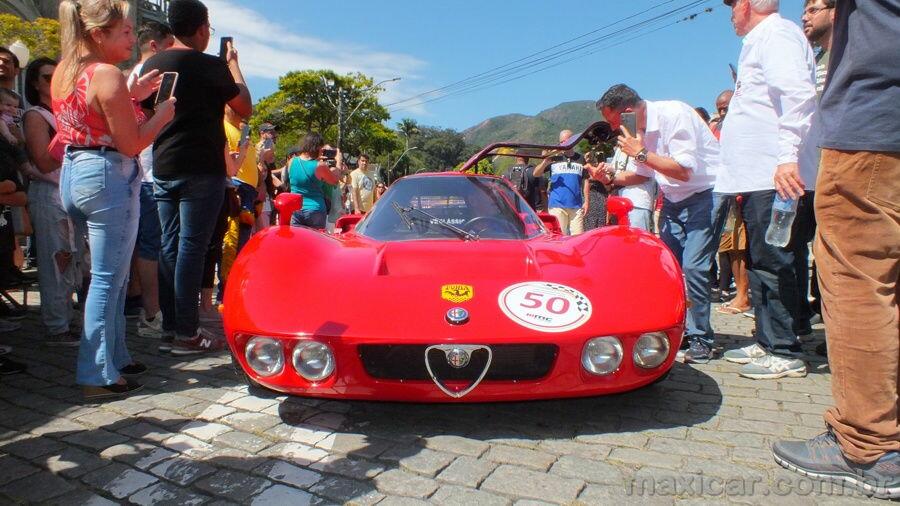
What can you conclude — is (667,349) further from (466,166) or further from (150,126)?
(466,166)

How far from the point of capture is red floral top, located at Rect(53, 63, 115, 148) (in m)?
2.47

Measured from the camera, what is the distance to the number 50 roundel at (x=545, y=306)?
2.11 metres

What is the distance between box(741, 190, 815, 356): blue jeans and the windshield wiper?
1507mm

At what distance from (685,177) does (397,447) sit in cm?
241

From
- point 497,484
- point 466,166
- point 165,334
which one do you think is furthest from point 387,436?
point 466,166

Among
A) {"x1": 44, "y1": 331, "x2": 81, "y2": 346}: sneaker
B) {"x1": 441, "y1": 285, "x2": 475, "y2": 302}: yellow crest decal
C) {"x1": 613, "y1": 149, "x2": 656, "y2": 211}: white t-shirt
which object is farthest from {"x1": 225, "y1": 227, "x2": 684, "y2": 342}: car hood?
{"x1": 44, "y1": 331, "x2": 81, "y2": 346}: sneaker

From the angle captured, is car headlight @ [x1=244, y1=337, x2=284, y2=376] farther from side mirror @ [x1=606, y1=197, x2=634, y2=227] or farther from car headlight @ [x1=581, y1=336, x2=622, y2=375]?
side mirror @ [x1=606, y1=197, x2=634, y2=227]

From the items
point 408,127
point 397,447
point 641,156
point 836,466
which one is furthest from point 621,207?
point 408,127

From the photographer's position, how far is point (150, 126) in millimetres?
2617

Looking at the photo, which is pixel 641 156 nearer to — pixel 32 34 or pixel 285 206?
pixel 285 206

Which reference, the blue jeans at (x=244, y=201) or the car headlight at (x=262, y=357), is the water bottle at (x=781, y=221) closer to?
Result: the car headlight at (x=262, y=357)

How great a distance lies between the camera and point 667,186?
363 centimetres

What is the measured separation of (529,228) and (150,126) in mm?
2043

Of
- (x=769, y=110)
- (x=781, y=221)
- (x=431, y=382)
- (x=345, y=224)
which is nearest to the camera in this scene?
(x=431, y=382)
